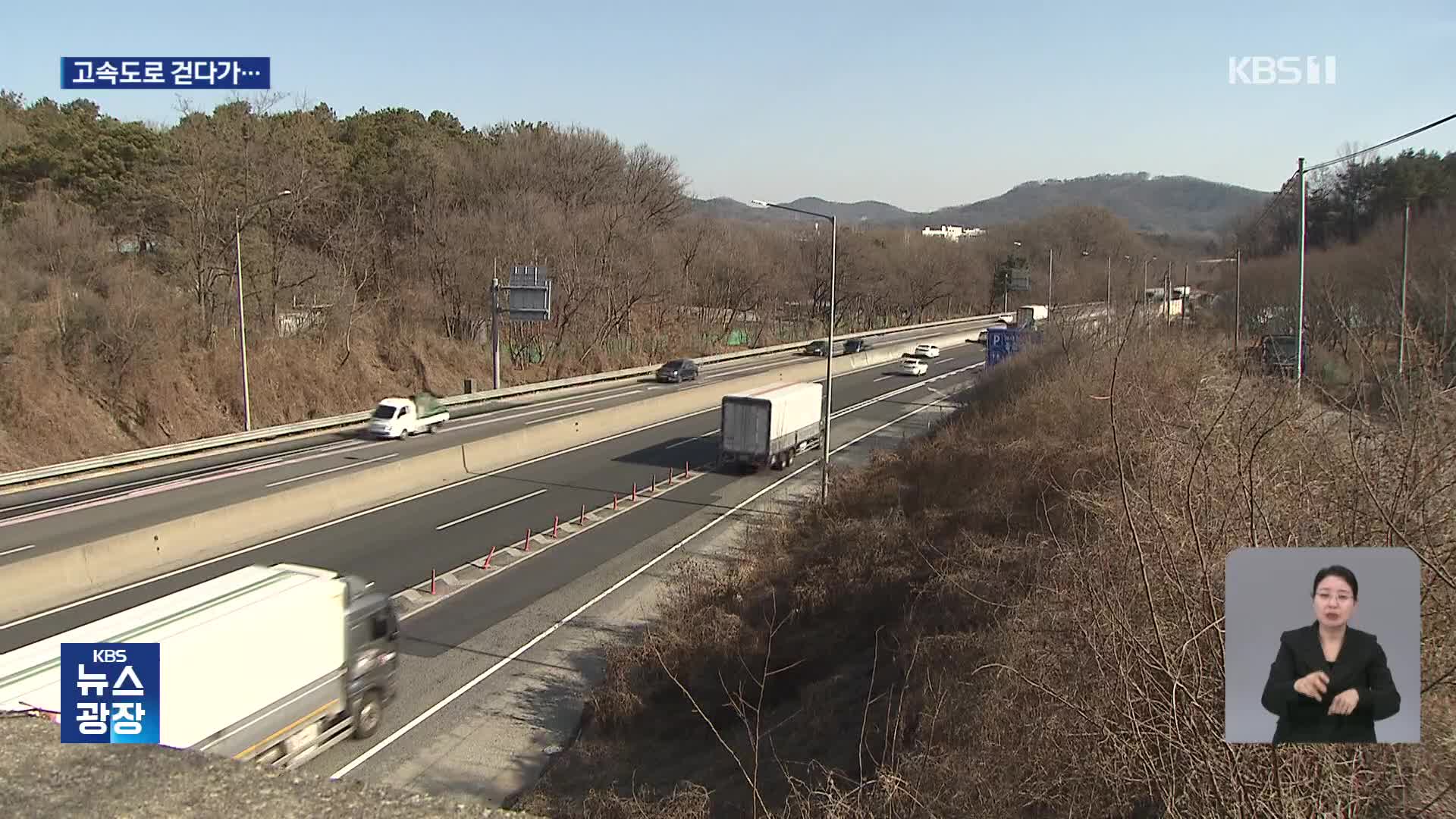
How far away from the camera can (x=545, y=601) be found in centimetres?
1833

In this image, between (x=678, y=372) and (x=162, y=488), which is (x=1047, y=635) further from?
(x=678, y=372)

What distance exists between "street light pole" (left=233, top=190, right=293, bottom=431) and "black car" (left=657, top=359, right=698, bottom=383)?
21.8 meters

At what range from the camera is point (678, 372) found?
54.2 m

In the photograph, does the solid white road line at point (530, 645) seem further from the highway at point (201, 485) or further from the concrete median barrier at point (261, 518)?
the concrete median barrier at point (261, 518)

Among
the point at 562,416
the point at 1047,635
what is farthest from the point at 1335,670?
the point at 562,416

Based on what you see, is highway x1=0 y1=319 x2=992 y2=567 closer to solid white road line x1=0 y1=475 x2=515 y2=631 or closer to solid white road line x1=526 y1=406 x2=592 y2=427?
solid white road line x1=526 y1=406 x2=592 y2=427

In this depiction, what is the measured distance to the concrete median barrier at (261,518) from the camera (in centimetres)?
1681

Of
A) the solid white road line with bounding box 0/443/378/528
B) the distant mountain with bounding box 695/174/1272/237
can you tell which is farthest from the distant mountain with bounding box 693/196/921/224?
the solid white road line with bounding box 0/443/378/528

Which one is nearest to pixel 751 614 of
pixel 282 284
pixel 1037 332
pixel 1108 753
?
pixel 1108 753

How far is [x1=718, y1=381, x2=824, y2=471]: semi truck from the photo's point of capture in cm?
3064

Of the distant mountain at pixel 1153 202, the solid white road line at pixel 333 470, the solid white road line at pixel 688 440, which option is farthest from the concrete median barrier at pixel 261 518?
the distant mountain at pixel 1153 202

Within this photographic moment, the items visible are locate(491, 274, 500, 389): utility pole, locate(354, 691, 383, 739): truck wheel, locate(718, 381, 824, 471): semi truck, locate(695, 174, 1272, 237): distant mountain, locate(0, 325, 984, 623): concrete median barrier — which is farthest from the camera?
locate(695, 174, 1272, 237): distant mountain

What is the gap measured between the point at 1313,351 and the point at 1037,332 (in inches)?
891

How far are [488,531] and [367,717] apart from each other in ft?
35.6
